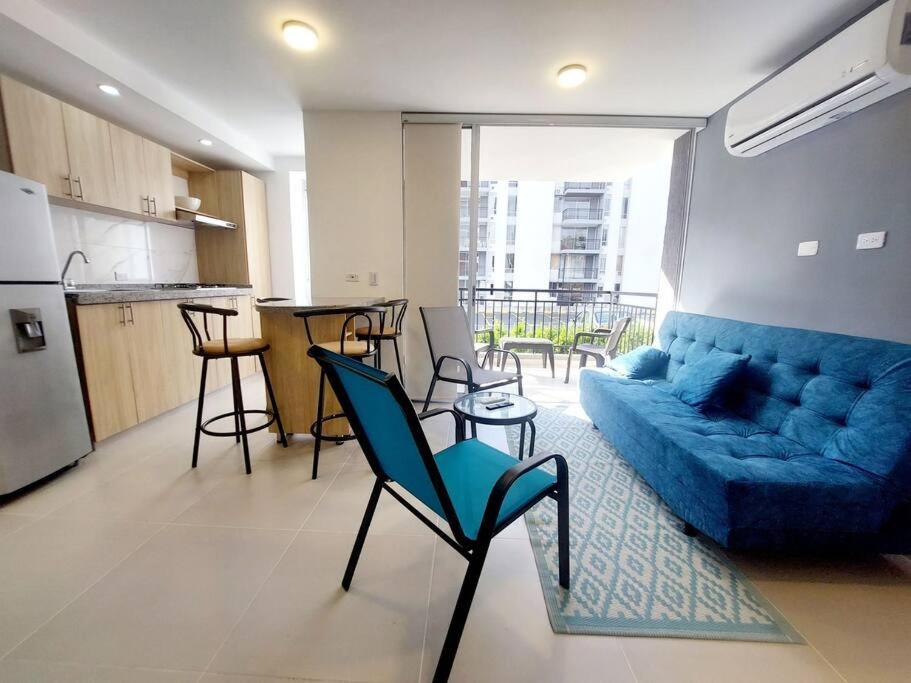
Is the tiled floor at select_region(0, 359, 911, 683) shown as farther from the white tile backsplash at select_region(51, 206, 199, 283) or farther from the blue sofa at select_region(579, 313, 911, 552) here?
the white tile backsplash at select_region(51, 206, 199, 283)

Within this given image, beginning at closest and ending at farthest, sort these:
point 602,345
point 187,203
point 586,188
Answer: point 187,203 → point 602,345 → point 586,188

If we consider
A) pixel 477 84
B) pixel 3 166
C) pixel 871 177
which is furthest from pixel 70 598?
pixel 871 177

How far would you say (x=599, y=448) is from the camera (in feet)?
7.39

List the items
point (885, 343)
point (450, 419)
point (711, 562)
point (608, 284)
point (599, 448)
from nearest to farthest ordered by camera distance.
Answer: point (711, 562), point (885, 343), point (599, 448), point (450, 419), point (608, 284)

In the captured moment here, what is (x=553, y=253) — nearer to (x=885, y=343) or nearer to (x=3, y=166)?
(x=885, y=343)

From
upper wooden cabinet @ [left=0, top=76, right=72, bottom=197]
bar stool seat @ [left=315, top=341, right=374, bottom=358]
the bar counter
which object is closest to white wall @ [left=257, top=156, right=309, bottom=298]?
upper wooden cabinet @ [left=0, top=76, right=72, bottom=197]

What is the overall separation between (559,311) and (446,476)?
13.9 feet

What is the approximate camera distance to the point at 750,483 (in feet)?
3.89

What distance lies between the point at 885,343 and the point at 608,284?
12.7 meters

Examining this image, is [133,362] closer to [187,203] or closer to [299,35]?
[187,203]

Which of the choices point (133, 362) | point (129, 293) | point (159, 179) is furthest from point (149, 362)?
point (159, 179)

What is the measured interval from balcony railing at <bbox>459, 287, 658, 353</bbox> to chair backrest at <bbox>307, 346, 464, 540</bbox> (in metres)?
3.36

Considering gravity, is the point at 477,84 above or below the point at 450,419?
above

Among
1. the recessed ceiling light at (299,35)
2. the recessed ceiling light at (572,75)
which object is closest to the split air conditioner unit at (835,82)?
the recessed ceiling light at (572,75)
